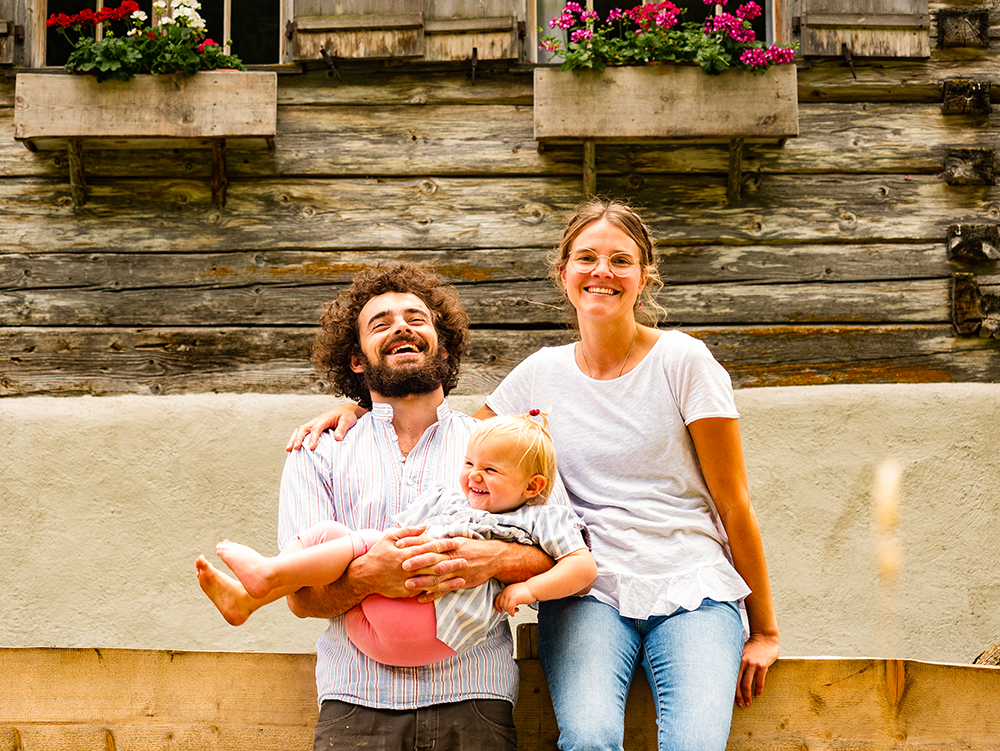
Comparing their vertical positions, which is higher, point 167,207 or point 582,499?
point 167,207

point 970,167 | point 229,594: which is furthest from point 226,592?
point 970,167

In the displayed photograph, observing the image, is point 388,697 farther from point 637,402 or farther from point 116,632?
point 116,632

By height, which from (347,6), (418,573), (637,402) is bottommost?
(418,573)

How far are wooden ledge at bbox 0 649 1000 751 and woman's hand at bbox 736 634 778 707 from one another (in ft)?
0.16

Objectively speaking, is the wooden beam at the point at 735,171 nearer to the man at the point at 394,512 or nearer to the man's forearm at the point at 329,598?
the man at the point at 394,512

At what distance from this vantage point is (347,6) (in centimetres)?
414

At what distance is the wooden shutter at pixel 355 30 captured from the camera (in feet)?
13.5

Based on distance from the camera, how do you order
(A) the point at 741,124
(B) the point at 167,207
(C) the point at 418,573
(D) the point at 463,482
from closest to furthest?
(C) the point at 418,573 < (D) the point at 463,482 < (A) the point at 741,124 < (B) the point at 167,207

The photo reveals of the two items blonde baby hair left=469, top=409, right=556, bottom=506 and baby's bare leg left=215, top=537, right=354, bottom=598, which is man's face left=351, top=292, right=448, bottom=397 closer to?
blonde baby hair left=469, top=409, right=556, bottom=506

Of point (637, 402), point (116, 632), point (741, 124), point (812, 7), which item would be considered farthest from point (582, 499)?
point (812, 7)

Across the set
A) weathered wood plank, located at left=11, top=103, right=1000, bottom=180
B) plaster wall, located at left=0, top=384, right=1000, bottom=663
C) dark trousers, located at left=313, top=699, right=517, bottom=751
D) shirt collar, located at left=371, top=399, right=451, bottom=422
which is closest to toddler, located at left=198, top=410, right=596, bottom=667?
dark trousers, located at left=313, top=699, right=517, bottom=751

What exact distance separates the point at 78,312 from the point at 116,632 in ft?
5.00

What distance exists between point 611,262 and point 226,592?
1.22 m

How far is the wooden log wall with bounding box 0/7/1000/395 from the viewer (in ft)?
13.7
